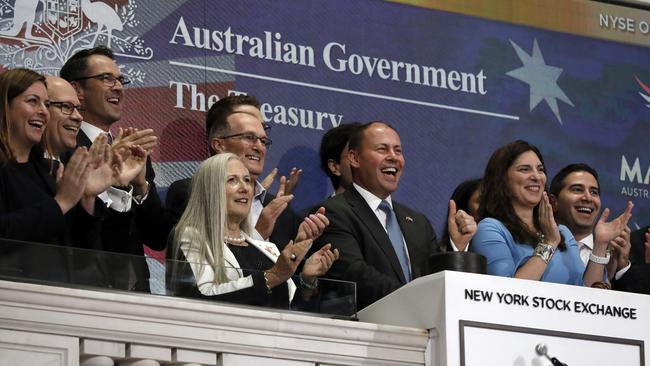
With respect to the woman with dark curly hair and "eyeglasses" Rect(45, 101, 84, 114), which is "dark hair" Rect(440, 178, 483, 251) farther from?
"eyeglasses" Rect(45, 101, 84, 114)

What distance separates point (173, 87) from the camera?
23.5ft

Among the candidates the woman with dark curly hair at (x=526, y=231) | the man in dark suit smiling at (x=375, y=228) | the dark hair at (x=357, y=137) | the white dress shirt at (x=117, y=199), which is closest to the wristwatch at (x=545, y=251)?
the woman with dark curly hair at (x=526, y=231)

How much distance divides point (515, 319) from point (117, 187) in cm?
150

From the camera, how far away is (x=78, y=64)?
6391mm

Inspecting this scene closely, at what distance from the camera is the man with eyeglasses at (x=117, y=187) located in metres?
5.73

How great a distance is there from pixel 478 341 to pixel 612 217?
2.96 meters

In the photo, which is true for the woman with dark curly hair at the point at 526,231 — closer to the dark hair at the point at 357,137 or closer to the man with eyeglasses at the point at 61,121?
the dark hair at the point at 357,137

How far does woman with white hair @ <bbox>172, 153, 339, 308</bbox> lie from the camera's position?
209 inches

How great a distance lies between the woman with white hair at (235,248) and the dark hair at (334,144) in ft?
4.31

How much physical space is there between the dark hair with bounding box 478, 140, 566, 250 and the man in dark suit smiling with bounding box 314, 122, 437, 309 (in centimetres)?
30

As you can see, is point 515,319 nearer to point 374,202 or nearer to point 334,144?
point 374,202

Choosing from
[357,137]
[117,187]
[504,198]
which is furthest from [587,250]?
[117,187]

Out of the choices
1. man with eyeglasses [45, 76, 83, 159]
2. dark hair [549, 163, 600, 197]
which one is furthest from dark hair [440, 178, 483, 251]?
man with eyeglasses [45, 76, 83, 159]

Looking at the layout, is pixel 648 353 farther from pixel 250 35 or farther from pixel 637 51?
pixel 637 51
